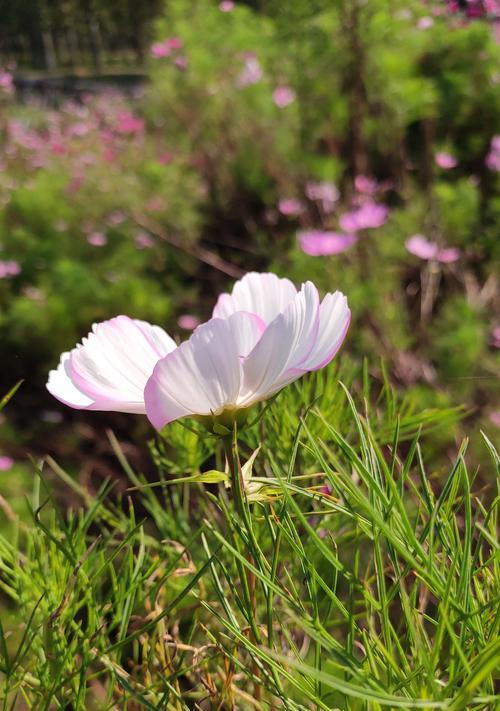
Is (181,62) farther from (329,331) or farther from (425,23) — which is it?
(329,331)

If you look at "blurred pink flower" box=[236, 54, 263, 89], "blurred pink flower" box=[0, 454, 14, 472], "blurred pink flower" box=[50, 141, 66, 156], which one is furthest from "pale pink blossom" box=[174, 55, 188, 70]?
"blurred pink flower" box=[0, 454, 14, 472]

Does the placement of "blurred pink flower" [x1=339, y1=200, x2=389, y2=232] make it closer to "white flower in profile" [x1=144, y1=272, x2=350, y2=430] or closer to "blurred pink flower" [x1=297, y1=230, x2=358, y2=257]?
"blurred pink flower" [x1=297, y1=230, x2=358, y2=257]

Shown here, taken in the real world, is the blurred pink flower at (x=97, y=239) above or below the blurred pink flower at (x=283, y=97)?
below

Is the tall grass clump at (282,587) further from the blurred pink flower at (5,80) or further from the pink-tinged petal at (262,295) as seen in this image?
the blurred pink flower at (5,80)

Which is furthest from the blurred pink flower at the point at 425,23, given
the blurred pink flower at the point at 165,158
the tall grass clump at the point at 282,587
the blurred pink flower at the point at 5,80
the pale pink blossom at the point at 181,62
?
the tall grass clump at the point at 282,587

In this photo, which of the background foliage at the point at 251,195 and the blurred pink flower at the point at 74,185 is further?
the blurred pink flower at the point at 74,185

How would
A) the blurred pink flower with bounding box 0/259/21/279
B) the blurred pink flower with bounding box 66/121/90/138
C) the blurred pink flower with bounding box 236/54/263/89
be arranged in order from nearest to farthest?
the blurred pink flower with bounding box 0/259/21/279 → the blurred pink flower with bounding box 236/54/263/89 → the blurred pink flower with bounding box 66/121/90/138
